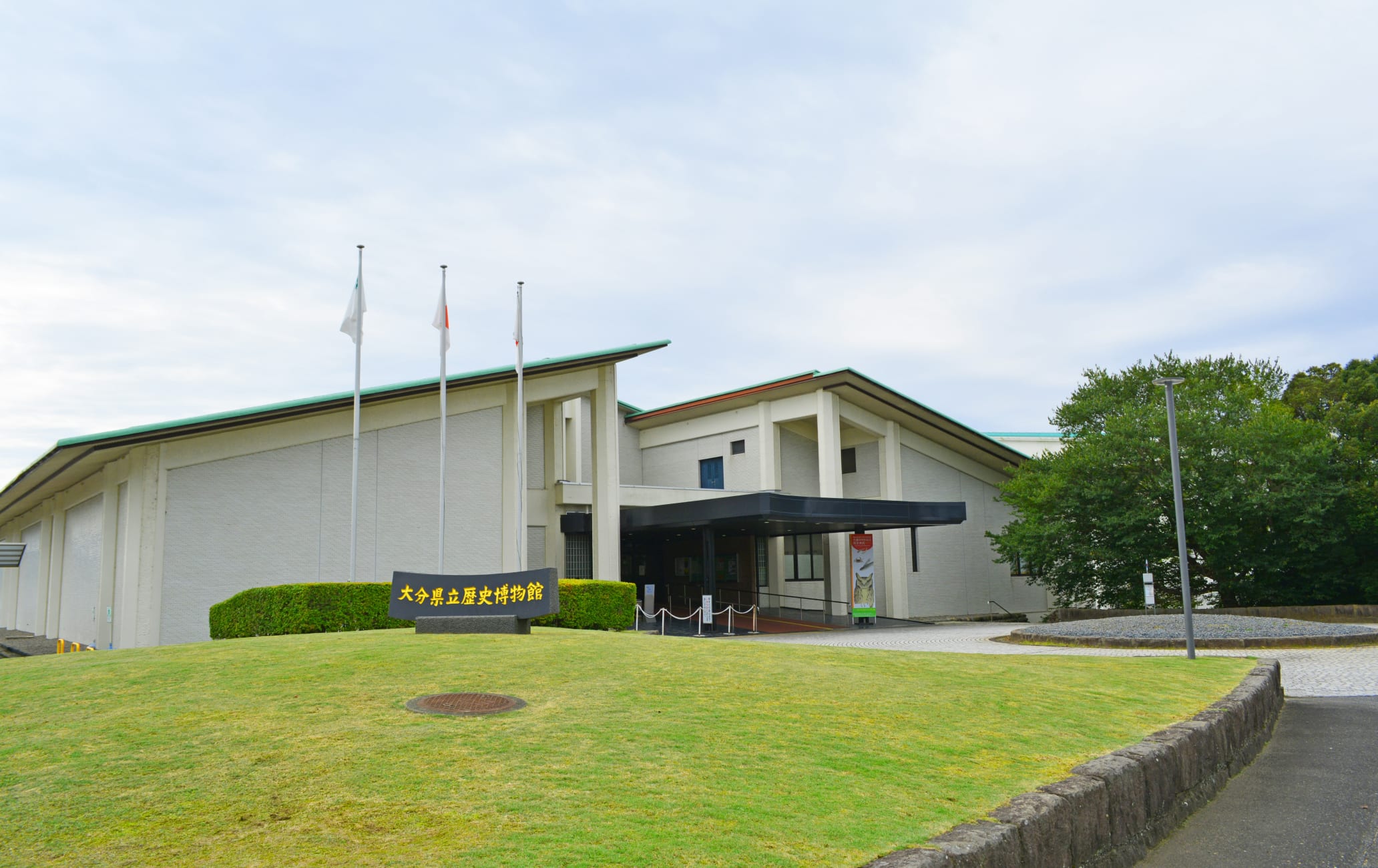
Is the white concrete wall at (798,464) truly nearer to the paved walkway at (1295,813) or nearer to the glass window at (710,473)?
the glass window at (710,473)

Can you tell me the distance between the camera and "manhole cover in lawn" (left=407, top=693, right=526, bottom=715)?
317 inches

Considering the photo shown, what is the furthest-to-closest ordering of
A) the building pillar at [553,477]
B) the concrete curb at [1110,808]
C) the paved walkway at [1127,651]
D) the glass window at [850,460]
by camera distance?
the glass window at [850,460], the building pillar at [553,477], the paved walkway at [1127,651], the concrete curb at [1110,808]

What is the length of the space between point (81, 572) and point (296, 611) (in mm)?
10788

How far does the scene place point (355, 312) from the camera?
22.5 meters

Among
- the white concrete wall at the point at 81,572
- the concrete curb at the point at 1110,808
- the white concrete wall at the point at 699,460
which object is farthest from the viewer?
the white concrete wall at the point at 699,460

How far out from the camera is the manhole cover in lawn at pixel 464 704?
8.05 m

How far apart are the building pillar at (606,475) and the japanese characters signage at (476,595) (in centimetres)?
1269

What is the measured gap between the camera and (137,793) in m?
5.53

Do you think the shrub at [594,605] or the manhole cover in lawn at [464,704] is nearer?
the manhole cover in lawn at [464,704]

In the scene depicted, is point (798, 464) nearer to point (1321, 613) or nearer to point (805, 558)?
point (805, 558)

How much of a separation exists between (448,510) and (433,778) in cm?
2048

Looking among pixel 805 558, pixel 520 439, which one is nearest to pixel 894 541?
pixel 805 558

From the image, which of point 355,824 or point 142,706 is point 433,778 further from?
point 142,706

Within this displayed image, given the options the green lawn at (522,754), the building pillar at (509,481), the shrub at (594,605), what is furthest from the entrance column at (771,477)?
the green lawn at (522,754)
